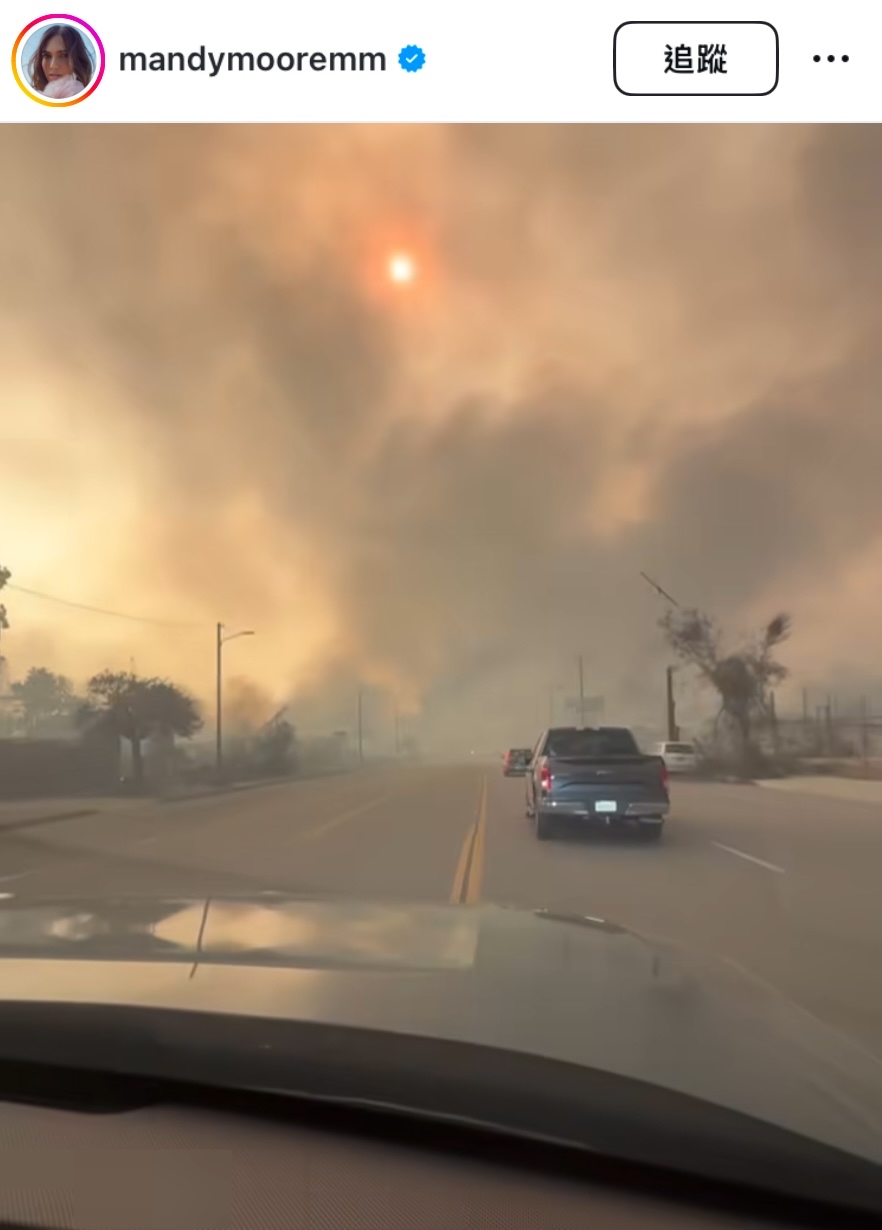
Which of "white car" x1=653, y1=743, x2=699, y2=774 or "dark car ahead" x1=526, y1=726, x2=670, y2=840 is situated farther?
"white car" x1=653, y1=743, x2=699, y2=774

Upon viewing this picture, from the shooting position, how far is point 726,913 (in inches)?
340

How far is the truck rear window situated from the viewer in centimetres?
1742

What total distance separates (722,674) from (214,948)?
32.2 metres

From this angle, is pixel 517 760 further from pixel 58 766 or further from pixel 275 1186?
pixel 275 1186

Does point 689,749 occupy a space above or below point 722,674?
below

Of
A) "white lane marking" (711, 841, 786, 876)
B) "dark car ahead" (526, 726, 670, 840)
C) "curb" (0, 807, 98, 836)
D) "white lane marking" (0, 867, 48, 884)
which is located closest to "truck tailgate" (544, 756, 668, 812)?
"dark car ahead" (526, 726, 670, 840)

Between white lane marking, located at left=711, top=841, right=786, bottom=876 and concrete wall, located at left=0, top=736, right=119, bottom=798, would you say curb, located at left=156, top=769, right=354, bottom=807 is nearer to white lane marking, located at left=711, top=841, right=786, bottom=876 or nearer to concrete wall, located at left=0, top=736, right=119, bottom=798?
concrete wall, located at left=0, top=736, right=119, bottom=798

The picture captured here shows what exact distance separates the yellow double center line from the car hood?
70.1 inches
